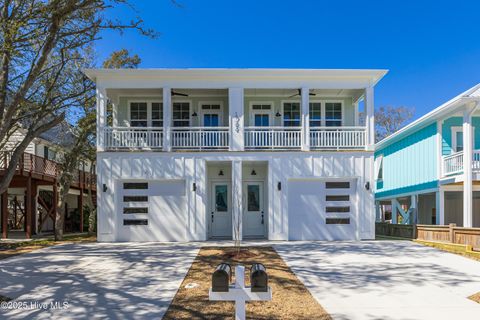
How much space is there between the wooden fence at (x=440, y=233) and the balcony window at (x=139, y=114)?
11.3 metres

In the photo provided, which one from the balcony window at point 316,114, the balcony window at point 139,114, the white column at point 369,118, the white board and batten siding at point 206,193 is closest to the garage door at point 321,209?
the white board and batten siding at point 206,193

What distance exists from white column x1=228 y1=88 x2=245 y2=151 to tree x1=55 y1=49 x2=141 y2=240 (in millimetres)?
5450

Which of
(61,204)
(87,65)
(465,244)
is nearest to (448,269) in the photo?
(465,244)

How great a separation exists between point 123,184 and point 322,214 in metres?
7.35

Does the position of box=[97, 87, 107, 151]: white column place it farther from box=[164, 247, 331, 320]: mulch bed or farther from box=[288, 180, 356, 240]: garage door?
box=[288, 180, 356, 240]: garage door

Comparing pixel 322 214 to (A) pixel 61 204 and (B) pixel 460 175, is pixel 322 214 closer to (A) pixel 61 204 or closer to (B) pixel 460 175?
(B) pixel 460 175

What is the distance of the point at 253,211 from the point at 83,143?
7592 mm

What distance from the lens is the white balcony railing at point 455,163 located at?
1438cm

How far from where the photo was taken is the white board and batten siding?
1384cm

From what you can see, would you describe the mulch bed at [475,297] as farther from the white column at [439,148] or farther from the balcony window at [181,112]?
the balcony window at [181,112]

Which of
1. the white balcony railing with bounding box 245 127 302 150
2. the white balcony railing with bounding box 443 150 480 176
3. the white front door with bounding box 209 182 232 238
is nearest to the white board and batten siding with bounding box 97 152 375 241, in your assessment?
the white balcony railing with bounding box 245 127 302 150

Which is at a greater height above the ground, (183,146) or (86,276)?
(183,146)

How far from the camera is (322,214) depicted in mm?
14141

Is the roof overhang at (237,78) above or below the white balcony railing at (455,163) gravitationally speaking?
above
